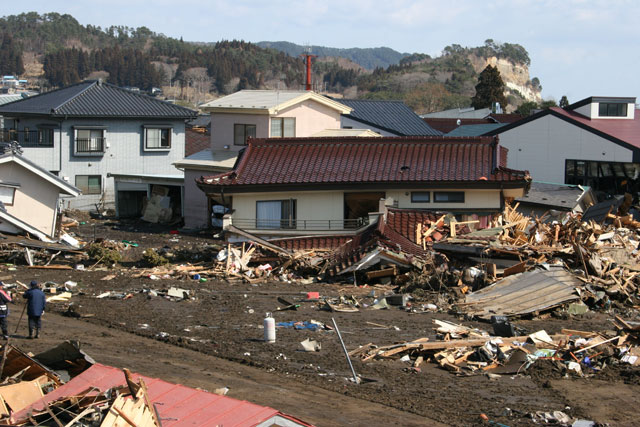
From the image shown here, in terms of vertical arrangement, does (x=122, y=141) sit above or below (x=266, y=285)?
above

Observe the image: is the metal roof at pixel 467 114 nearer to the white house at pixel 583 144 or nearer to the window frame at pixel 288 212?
the white house at pixel 583 144

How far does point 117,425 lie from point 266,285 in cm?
1422

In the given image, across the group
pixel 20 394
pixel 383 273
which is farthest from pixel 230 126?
pixel 20 394

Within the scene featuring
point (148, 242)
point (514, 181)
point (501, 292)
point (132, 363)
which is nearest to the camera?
point (132, 363)

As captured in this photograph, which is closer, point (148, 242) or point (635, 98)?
point (148, 242)

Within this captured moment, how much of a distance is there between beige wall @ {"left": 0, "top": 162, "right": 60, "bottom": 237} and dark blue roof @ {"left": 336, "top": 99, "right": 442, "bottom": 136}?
21.5 metres

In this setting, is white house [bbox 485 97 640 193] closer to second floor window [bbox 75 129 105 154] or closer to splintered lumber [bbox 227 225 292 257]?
second floor window [bbox 75 129 105 154]

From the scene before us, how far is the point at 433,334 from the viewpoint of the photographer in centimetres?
1641

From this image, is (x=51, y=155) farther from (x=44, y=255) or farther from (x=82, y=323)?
(x=82, y=323)

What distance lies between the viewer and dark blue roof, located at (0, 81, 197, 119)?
127 ft

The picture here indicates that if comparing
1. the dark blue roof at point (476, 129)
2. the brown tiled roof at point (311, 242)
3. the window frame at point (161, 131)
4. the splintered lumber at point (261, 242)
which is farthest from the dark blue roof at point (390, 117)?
the splintered lumber at point (261, 242)

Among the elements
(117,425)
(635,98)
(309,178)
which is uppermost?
(635,98)

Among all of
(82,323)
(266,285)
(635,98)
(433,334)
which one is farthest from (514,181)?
(635,98)

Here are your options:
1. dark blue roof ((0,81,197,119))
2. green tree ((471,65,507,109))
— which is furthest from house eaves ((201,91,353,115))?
green tree ((471,65,507,109))
